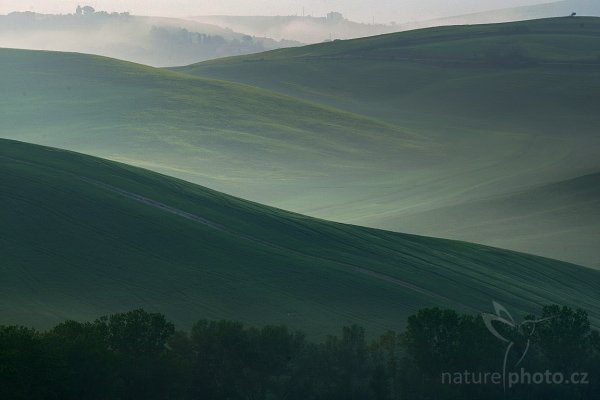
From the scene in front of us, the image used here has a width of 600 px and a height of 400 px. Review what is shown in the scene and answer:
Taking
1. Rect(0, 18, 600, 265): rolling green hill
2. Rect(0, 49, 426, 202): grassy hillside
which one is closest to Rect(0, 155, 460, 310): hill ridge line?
Rect(0, 18, 600, 265): rolling green hill

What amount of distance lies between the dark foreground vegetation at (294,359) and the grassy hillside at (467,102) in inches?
1595

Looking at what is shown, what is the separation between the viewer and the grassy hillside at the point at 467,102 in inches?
3836

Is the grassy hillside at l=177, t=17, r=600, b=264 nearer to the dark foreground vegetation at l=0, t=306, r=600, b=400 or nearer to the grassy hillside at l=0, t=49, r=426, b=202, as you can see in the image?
the grassy hillside at l=0, t=49, r=426, b=202

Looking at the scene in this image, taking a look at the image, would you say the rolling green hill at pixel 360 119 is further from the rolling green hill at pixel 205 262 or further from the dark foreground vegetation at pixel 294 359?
the dark foreground vegetation at pixel 294 359

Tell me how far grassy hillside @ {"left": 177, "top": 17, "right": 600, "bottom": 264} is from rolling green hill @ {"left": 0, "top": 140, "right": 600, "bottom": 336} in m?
23.8

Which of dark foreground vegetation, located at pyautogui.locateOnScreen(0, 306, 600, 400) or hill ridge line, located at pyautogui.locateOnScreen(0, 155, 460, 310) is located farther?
hill ridge line, located at pyautogui.locateOnScreen(0, 155, 460, 310)

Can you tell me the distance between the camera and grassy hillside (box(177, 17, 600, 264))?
97.4m

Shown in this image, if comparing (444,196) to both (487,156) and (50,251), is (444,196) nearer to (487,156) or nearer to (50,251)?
(487,156)

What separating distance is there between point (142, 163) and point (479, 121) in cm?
5857

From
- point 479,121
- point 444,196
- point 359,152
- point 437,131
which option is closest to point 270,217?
point 444,196

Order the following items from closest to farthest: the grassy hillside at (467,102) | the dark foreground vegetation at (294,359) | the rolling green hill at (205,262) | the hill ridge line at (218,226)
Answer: the dark foreground vegetation at (294,359) < the rolling green hill at (205,262) < the hill ridge line at (218,226) < the grassy hillside at (467,102)

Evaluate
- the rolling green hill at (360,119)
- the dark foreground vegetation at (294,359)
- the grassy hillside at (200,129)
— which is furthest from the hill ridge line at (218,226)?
the grassy hillside at (200,129)

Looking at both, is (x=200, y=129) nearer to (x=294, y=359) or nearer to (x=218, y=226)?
(x=218, y=226)

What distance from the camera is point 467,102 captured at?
156 m
